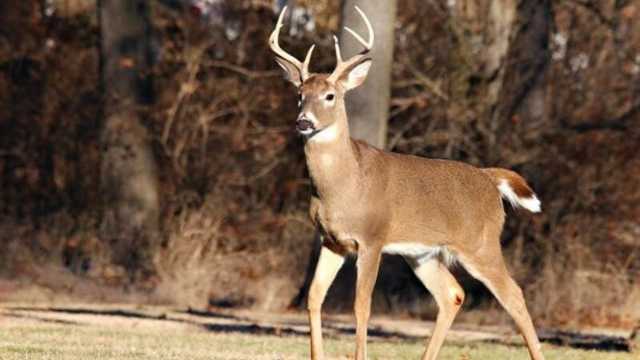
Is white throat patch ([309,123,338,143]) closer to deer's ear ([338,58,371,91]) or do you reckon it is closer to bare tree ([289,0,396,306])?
deer's ear ([338,58,371,91])

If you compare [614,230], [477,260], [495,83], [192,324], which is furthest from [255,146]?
[477,260]

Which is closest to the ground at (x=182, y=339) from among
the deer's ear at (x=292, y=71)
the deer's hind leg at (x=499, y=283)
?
the deer's hind leg at (x=499, y=283)

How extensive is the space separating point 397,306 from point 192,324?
3831 millimetres

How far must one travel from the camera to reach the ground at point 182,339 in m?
11.4

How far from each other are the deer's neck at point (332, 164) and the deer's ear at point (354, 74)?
16.6 inches

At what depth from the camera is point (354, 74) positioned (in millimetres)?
11250

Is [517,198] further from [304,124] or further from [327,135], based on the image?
[304,124]

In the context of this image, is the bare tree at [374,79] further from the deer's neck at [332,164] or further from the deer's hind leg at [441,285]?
the deer's neck at [332,164]

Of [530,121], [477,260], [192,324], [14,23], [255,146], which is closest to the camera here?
[477,260]

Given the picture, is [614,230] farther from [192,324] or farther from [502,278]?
[502,278]

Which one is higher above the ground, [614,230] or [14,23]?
[14,23]

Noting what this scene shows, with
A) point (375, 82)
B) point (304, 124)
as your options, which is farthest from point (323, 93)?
point (375, 82)

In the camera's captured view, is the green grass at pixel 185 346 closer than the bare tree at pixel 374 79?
Yes

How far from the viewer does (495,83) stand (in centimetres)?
1966
